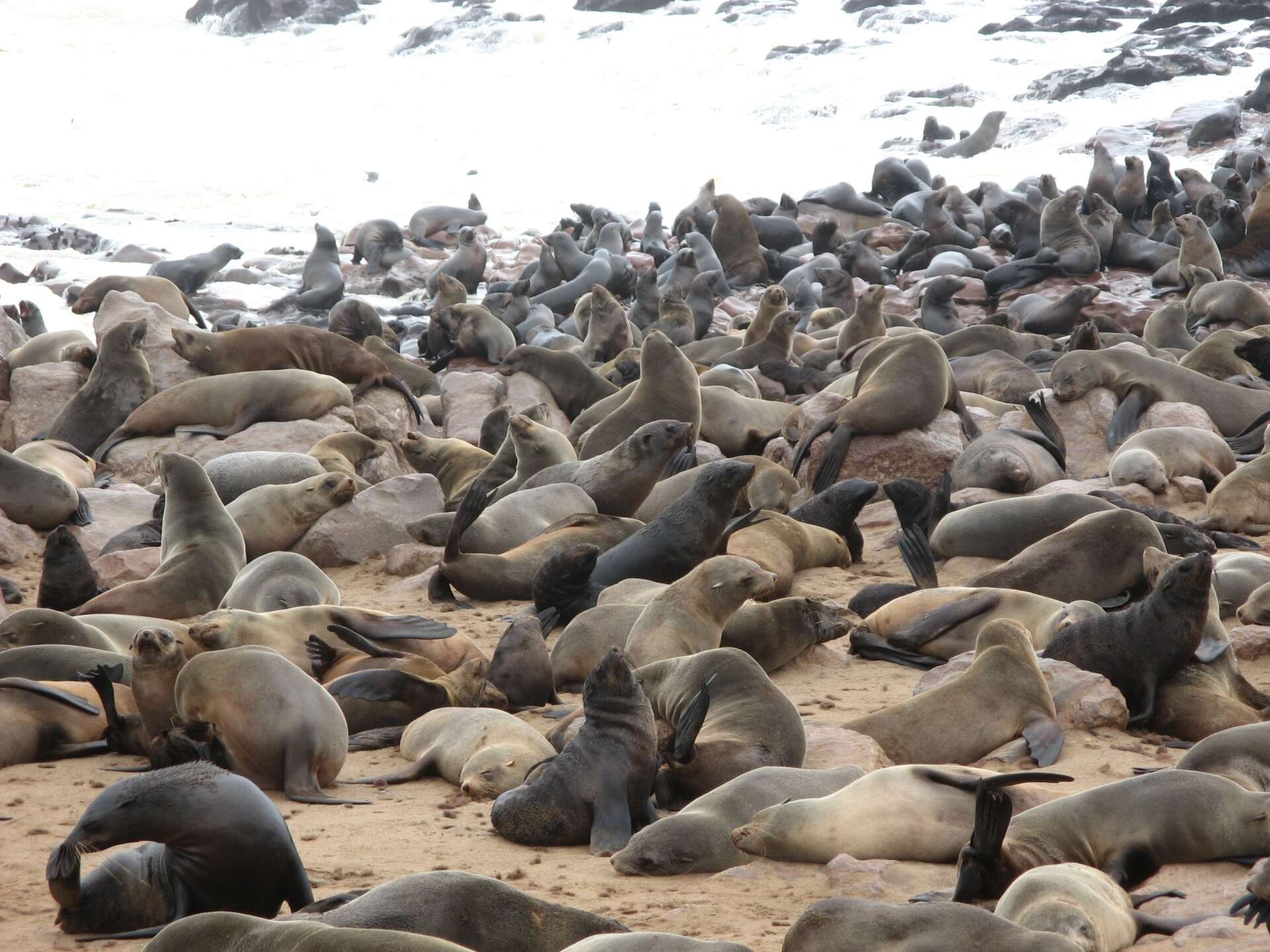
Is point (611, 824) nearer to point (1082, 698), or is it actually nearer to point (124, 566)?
point (1082, 698)

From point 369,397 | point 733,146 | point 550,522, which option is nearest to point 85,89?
point 733,146

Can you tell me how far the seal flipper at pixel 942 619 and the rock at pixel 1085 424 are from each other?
135 inches

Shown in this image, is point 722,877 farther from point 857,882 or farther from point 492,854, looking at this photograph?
point 492,854

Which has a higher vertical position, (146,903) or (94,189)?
(146,903)

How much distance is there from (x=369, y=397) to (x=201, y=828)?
785 centimetres

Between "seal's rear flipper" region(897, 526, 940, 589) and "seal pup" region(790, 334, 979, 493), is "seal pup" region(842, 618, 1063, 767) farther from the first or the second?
"seal pup" region(790, 334, 979, 493)

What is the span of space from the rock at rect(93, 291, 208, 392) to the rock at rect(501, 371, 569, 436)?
252 centimetres

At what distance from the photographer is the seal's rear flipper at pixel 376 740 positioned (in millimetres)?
5016

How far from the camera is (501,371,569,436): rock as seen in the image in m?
11.3

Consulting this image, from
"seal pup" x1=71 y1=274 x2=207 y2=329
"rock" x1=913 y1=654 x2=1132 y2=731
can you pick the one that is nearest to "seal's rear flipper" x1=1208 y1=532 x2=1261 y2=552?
"rock" x1=913 y1=654 x2=1132 y2=731

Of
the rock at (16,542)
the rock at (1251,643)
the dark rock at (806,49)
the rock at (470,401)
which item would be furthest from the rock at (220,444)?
the dark rock at (806,49)

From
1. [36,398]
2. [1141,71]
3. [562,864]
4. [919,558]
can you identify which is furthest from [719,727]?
[1141,71]

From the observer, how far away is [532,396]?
11383mm

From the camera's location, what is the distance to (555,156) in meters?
35.1
